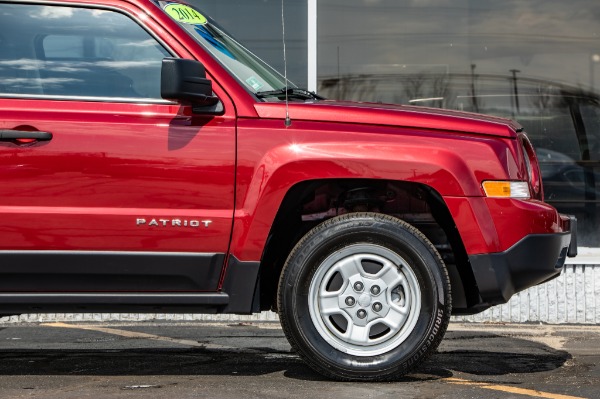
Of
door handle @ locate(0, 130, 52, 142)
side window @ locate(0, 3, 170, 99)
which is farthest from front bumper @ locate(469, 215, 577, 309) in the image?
door handle @ locate(0, 130, 52, 142)

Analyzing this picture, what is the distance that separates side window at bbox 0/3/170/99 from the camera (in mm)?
5688

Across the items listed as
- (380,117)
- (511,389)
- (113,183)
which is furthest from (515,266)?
(113,183)

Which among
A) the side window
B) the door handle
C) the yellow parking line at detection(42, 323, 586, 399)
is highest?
the side window

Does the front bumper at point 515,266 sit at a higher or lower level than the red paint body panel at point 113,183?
lower

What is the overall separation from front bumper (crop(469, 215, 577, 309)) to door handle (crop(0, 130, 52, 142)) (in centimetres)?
201

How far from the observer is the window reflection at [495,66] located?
9.13m

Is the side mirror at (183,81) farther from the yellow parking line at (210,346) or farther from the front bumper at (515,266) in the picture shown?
the yellow parking line at (210,346)

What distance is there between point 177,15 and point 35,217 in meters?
1.20

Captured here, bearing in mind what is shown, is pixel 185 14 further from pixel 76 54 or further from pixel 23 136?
pixel 23 136

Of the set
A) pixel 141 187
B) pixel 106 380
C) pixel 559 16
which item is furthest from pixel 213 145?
pixel 559 16

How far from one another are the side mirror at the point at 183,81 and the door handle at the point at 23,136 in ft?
1.87

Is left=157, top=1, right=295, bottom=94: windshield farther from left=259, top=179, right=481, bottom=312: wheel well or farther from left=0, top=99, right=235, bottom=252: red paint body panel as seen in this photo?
left=259, top=179, right=481, bottom=312: wheel well

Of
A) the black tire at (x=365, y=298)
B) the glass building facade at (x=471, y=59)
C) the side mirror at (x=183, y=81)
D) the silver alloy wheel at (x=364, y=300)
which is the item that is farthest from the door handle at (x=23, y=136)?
the glass building facade at (x=471, y=59)

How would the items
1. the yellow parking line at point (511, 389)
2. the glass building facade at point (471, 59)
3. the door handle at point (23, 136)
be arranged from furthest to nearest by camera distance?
the glass building facade at point (471, 59), the door handle at point (23, 136), the yellow parking line at point (511, 389)
